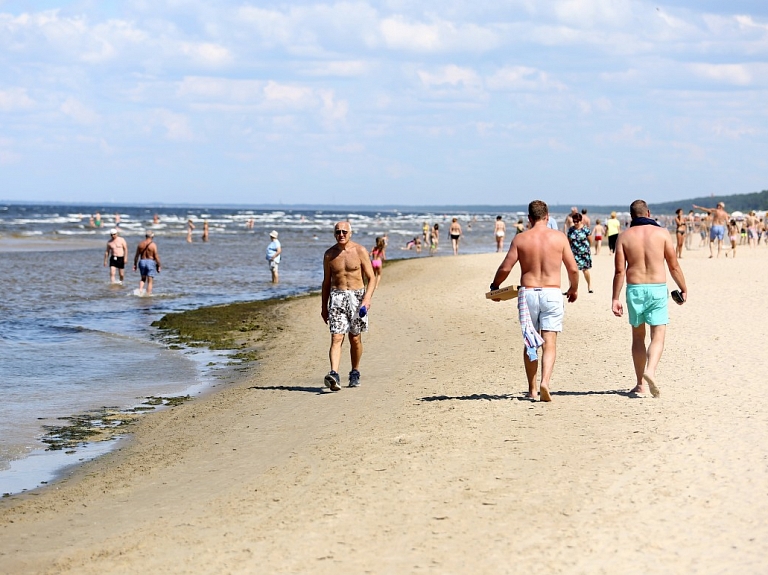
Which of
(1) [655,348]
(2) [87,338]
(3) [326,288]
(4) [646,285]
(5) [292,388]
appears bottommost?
A: (2) [87,338]

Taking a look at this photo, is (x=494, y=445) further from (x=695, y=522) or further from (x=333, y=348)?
(x=333, y=348)

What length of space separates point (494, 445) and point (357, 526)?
72.8 inches

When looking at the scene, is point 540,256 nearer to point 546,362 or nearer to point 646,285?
point 546,362

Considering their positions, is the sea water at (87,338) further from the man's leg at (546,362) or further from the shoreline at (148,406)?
the man's leg at (546,362)

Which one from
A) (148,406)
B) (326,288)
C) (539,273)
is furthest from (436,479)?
(148,406)

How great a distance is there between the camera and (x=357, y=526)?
5473 mm

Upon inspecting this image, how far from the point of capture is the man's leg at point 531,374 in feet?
27.6

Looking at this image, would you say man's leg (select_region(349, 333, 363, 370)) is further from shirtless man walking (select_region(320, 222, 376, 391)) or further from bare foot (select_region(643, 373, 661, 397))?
bare foot (select_region(643, 373, 661, 397))

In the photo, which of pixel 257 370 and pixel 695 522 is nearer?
pixel 695 522

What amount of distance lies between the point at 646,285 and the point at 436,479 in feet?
10.3

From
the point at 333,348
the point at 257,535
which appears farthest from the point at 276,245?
the point at 257,535

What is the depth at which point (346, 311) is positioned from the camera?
9.66 meters

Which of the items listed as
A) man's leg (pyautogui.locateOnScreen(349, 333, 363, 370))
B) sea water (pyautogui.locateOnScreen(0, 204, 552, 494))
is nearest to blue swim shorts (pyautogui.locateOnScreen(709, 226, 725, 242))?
sea water (pyautogui.locateOnScreen(0, 204, 552, 494))

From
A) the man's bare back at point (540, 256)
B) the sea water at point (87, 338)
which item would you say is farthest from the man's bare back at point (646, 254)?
the sea water at point (87, 338)
